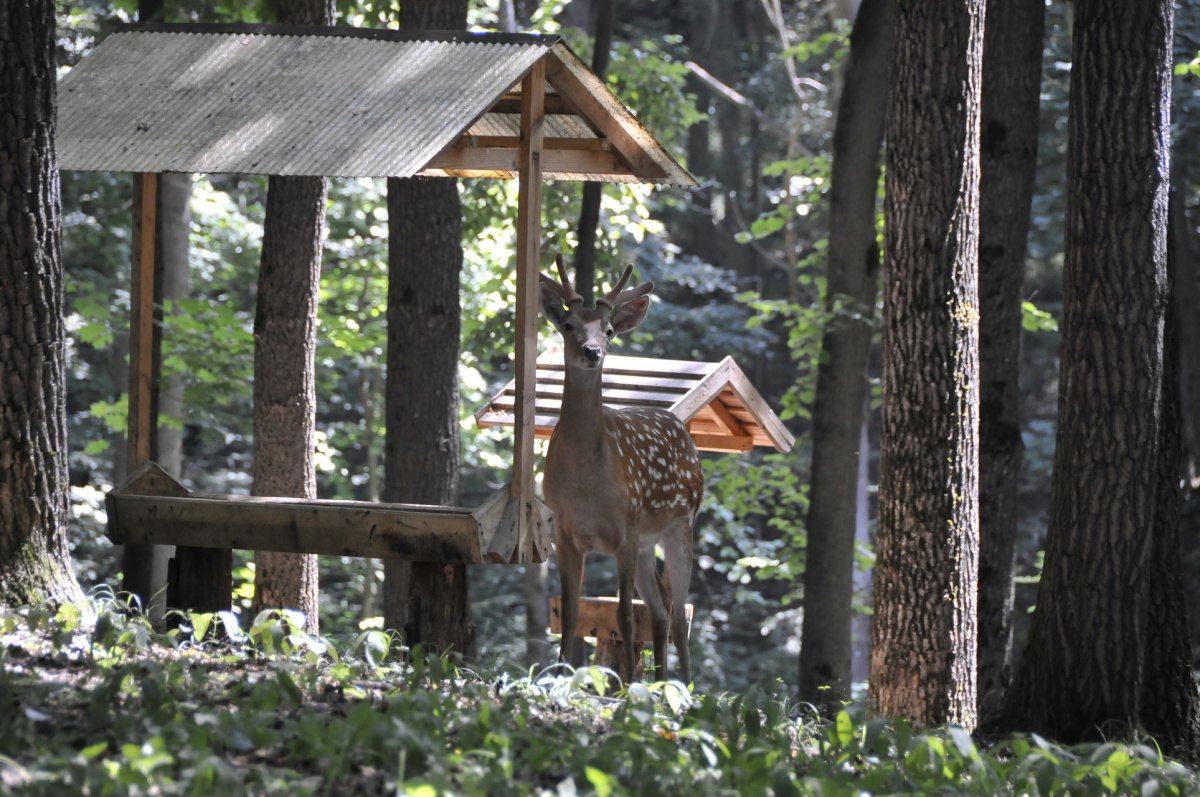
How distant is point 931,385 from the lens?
227 inches

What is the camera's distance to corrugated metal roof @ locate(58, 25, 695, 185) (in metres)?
4.95

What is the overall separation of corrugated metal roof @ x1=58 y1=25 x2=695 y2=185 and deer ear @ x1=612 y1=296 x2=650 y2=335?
2.20 ft

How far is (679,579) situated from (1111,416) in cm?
254

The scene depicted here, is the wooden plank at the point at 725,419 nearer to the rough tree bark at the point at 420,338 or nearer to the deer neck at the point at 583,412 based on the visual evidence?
the rough tree bark at the point at 420,338

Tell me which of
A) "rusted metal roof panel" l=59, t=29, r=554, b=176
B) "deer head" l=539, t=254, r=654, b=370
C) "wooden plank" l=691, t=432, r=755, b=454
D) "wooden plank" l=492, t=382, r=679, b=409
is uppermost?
"rusted metal roof panel" l=59, t=29, r=554, b=176

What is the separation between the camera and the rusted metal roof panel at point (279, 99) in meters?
4.91

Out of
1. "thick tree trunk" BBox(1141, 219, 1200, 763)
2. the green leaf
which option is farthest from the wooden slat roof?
the green leaf

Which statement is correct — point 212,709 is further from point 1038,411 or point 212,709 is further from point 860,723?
point 1038,411

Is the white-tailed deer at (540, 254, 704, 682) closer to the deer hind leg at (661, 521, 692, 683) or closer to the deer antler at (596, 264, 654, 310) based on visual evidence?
the deer antler at (596, 264, 654, 310)

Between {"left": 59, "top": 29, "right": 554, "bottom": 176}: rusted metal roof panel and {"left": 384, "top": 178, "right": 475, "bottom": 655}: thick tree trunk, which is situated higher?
{"left": 59, "top": 29, "right": 554, "bottom": 176}: rusted metal roof panel

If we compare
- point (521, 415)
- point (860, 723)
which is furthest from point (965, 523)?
point (521, 415)

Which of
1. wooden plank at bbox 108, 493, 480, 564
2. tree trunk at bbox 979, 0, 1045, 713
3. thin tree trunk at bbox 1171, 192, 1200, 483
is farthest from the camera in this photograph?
thin tree trunk at bbox 1171, 192, 1200, 483

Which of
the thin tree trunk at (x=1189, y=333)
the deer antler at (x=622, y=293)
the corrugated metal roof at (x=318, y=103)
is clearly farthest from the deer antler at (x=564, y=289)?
the thin tree trunk at (x=1189, y=333)

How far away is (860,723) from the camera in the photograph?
14.3ft
